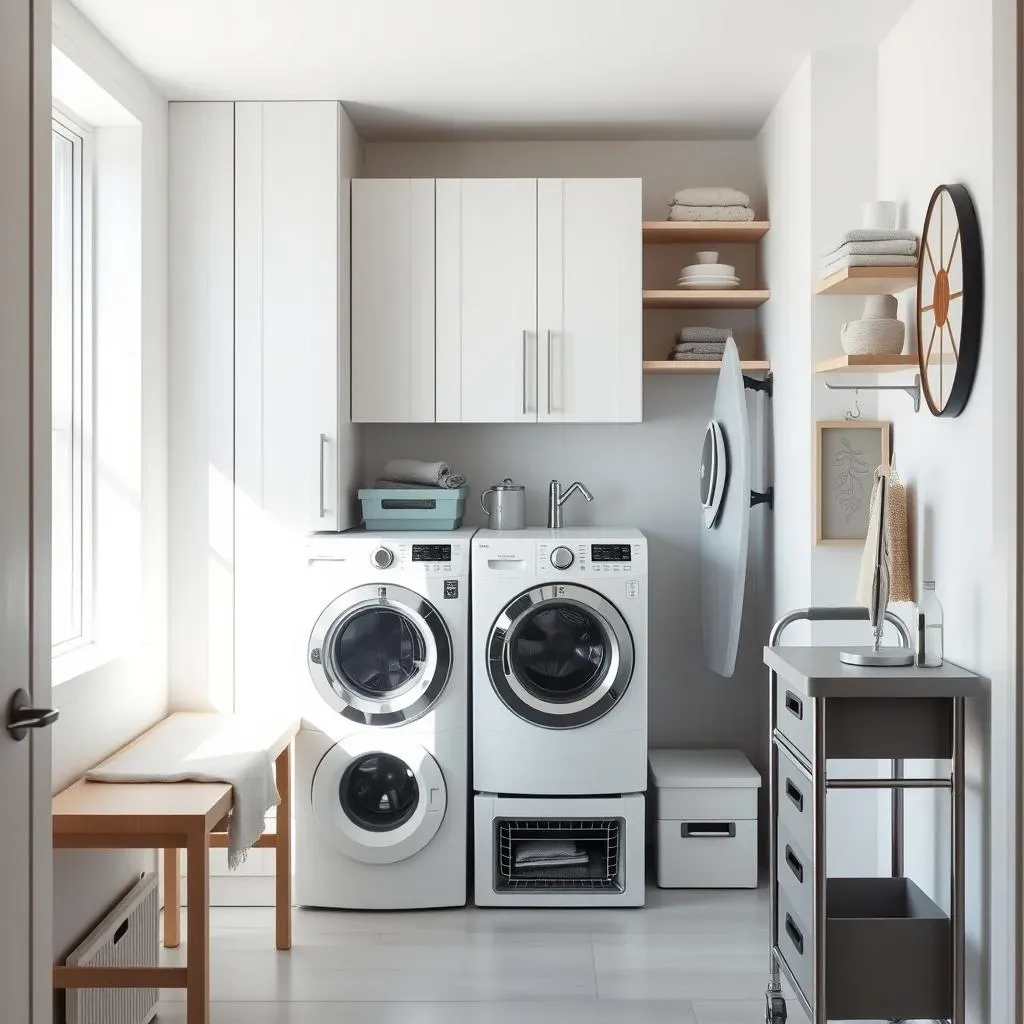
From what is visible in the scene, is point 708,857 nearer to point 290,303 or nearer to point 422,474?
point 422,474

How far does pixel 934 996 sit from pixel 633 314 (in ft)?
7.24

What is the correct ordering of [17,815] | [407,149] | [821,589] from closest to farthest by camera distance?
[17,815], [821,589], [407,149]

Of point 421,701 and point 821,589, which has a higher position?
point 821,589

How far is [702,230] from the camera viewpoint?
3.69 metres

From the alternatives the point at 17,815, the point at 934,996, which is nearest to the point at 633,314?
the point at 934,996

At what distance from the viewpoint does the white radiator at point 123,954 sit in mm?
2523

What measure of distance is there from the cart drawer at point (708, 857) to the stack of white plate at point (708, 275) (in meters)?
1.79

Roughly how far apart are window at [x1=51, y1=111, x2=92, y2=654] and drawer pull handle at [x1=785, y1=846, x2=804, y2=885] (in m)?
2.03

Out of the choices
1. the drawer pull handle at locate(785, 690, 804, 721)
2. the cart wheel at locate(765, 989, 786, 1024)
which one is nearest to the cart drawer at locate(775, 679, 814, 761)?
the drawer pull handle at locate(785, 690, 804, 721)

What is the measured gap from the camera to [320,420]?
3.52 metres

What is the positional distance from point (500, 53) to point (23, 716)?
7.60ft

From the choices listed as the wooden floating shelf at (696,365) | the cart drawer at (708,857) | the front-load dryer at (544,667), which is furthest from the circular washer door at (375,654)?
the wooden floating shelf at (696,365)

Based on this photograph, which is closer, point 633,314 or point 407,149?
point 633,314

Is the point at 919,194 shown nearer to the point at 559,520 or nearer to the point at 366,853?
the point at 559,520
